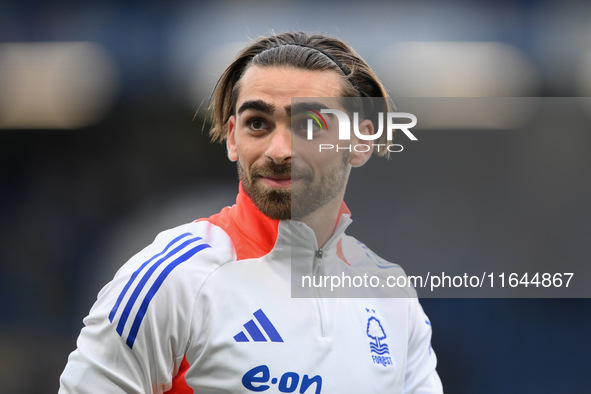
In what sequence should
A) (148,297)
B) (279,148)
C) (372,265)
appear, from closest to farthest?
(148,297) → (279,148) → (372,265)

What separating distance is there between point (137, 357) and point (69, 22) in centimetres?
215

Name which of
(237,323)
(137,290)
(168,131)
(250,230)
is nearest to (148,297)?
(137,290)

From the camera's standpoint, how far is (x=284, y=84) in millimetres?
1471

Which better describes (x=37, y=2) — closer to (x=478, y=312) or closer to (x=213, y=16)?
(x=213, y=16)

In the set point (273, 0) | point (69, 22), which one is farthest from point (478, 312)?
point (69, 22)

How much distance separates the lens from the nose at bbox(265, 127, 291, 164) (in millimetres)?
1406

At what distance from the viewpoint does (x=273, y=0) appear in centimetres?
299

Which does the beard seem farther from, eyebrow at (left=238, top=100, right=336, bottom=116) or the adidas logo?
the adidas logo

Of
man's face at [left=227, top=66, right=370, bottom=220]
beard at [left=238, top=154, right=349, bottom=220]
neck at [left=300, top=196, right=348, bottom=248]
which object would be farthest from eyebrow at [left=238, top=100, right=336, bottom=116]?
neck at [left=300, top=196, right=348, bottom=248]

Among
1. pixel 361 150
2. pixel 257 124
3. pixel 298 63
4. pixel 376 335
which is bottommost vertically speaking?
pixel 376 335

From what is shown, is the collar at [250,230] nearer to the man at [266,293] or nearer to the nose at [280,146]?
the man at [266,293]

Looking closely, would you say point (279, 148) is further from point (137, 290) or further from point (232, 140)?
point (137, 290)

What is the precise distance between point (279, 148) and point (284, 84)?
16 centimetres

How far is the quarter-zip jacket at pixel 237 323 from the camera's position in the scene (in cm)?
128
